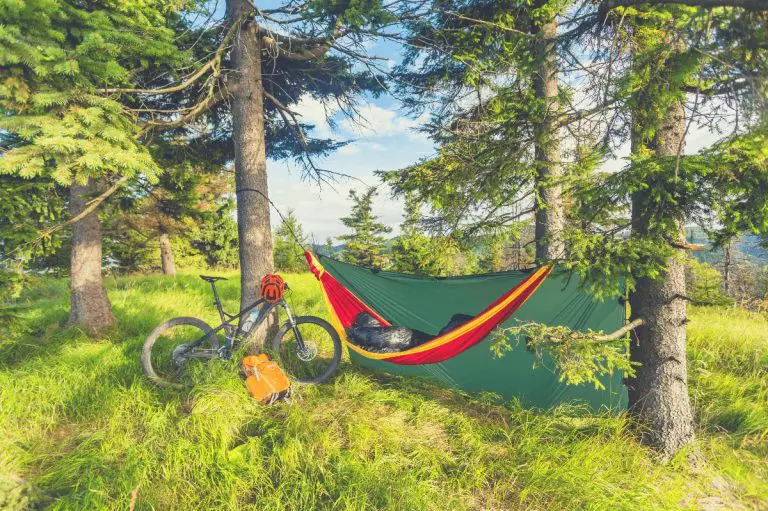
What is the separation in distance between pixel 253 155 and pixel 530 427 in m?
3.34

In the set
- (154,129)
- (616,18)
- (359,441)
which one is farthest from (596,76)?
(154,129)

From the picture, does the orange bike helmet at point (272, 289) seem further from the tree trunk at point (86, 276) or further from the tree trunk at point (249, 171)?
the tree trunk at point (86, 276)

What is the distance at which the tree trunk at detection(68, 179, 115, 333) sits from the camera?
400cm

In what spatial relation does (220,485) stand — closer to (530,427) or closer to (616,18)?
(530,427)

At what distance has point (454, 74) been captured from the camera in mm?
3996

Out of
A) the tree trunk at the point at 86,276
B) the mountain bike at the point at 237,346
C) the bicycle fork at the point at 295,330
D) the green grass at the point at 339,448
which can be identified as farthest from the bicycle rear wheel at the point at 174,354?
the tree trunk at the point at 86,276

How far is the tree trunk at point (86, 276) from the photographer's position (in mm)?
4000

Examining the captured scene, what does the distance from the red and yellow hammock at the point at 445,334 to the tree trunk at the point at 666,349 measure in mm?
668

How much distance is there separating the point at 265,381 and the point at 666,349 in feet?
8.97

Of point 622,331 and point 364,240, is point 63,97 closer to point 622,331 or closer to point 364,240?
point 622,331

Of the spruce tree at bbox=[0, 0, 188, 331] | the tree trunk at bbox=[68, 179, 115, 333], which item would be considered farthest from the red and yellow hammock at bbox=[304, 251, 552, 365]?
the tree trunk at bbox=[68, 179, 115, 333]

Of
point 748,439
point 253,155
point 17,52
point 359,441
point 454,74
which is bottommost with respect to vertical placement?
point 748,439

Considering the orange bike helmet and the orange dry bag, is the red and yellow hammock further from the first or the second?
the orange dry bag

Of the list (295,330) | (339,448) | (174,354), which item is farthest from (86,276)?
(339,448)
